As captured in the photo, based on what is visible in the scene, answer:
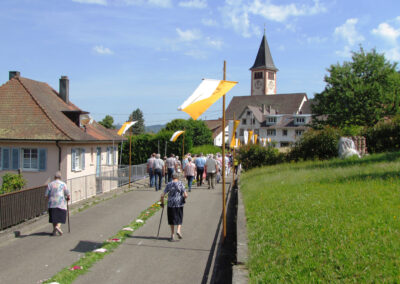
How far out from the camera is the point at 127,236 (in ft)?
31.8

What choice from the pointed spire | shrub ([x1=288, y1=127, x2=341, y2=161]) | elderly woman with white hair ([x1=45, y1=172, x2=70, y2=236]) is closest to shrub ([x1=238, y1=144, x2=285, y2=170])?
shrub ([x1=288, y1=127, x2=341, y2=161])

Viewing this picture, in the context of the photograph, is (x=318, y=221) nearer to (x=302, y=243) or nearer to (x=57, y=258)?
(x=302, y=243)

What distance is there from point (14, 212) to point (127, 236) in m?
3.81

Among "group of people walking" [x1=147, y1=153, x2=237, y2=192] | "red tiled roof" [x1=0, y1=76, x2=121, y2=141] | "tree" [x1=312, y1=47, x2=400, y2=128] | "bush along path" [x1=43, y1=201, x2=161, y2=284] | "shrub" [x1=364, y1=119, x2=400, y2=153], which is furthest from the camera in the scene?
"tree" [x1=312, y1=47, x2=400, y2=128]

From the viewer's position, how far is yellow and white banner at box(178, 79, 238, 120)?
25.3 feet

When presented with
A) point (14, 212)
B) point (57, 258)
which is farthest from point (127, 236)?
point (14, 212)

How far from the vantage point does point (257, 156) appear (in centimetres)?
2873

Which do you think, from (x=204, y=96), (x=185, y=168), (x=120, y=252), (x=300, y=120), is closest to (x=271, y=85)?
(x=300, y=120)

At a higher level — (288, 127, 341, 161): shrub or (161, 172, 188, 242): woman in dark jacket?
(288, 127, 341, 161): shrub

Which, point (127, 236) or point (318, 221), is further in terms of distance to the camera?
point (127, 236)

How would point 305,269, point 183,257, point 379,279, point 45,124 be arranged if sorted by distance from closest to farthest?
point 379,279 → point 305,269 → point 183,257 → point 45,124

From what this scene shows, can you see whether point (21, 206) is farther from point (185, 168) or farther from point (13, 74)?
point (13, 74)

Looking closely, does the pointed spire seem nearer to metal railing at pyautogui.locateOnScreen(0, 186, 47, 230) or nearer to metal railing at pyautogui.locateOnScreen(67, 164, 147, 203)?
metal railing at pyautogui.locateOnScreen(67, 164, 147, 203)

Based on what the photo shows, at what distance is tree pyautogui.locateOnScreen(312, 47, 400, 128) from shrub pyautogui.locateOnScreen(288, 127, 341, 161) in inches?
815
